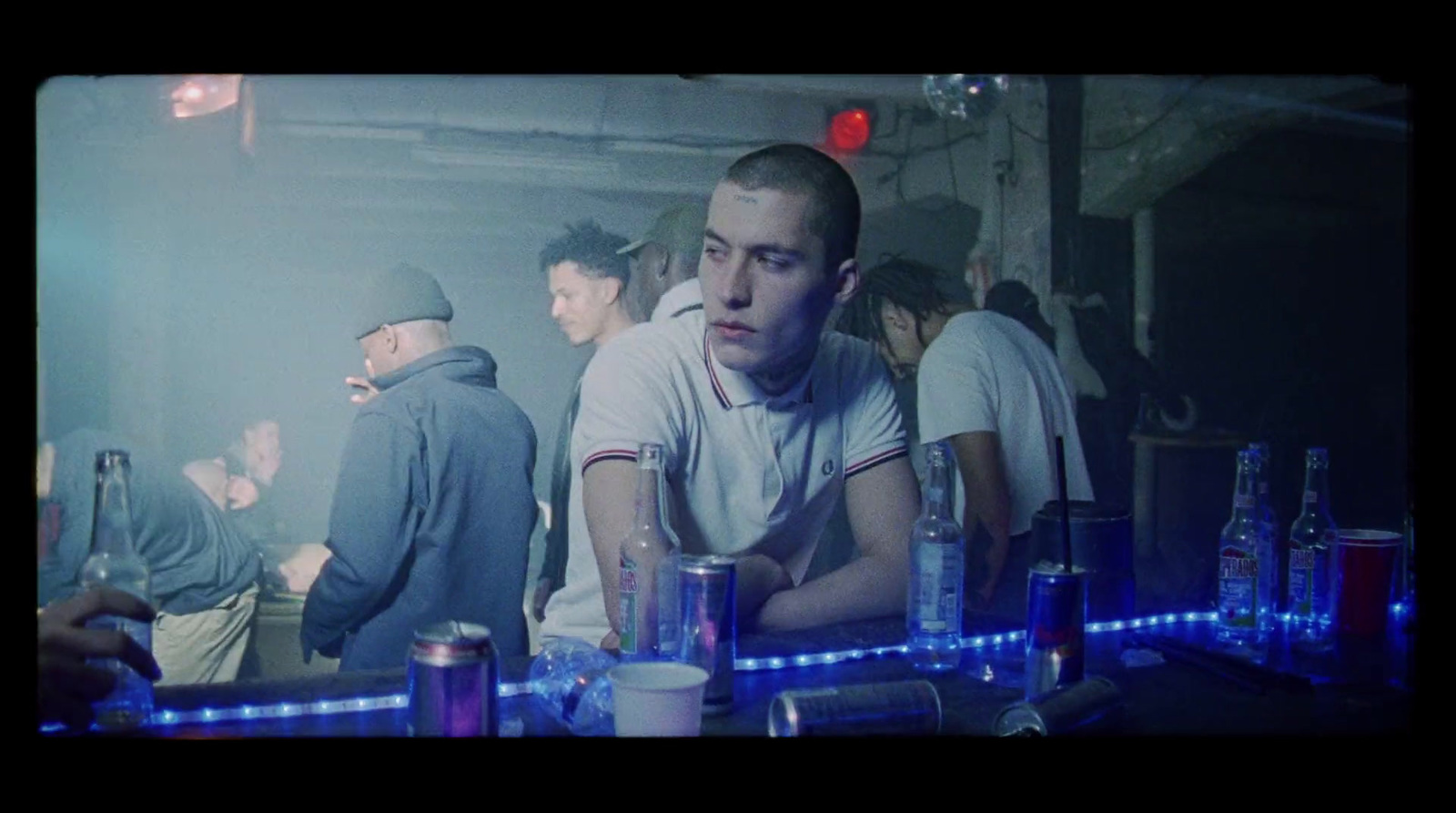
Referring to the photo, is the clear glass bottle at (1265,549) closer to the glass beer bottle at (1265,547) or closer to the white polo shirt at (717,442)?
the glass beer bottle at (1265,547)

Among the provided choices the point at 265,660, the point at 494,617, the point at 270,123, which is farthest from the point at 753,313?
the point at 265,660

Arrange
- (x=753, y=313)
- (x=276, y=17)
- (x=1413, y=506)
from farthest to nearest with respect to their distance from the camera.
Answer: (x=753, y=313)
(x=1413, y=506)
(x=276, y=17)

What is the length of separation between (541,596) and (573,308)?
2.29ft

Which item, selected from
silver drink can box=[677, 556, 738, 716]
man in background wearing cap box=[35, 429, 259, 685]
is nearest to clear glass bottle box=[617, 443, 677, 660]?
silver drink can box=[677, 556, 738, 716]

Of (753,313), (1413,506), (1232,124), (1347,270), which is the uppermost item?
(1232,124)

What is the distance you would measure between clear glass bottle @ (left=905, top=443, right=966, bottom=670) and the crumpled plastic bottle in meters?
0.61

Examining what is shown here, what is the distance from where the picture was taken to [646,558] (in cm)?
190

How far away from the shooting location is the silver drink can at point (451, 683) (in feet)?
5.01

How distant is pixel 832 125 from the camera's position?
282 cm

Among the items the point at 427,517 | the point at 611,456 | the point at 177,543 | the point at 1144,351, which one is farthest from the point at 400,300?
the point at 1144,351

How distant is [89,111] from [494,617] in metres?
1.42

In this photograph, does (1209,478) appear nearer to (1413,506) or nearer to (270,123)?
(1413,506)

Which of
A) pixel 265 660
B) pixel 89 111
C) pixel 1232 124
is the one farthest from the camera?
pixel 1232 124

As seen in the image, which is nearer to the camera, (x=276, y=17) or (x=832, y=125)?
(x=276, y=17)
